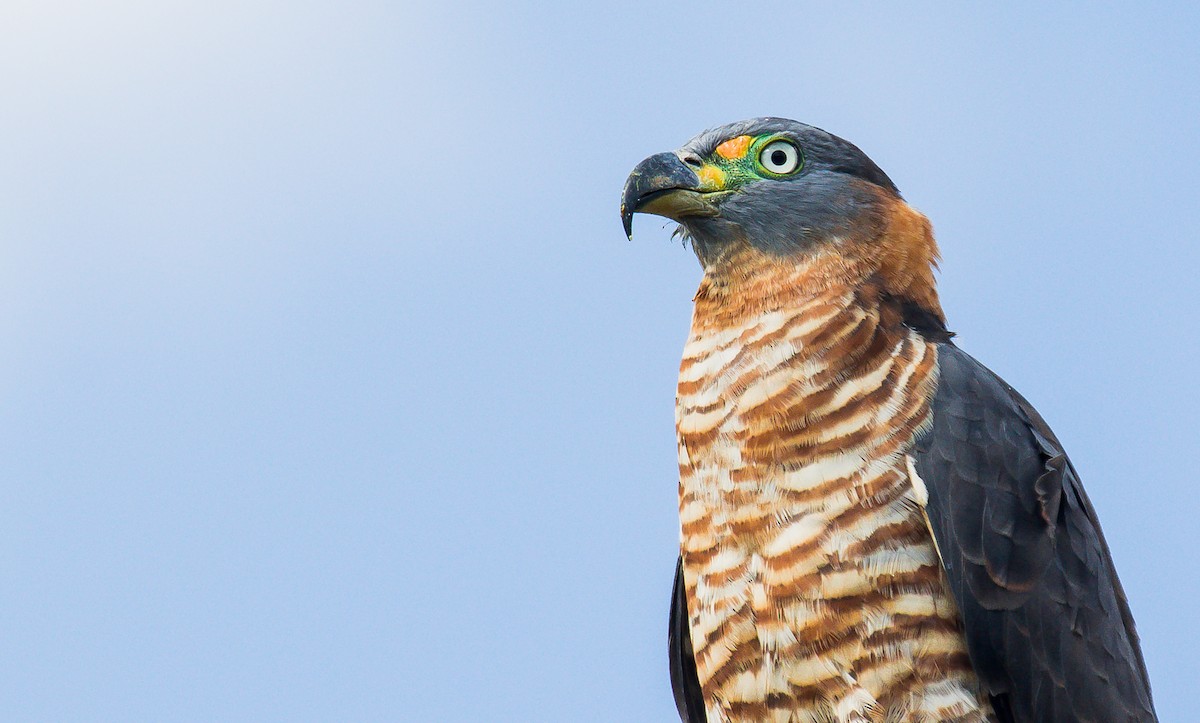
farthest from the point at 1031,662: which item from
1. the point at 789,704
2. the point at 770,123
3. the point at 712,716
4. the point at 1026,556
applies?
the point at 770,123

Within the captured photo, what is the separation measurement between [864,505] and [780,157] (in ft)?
5.19

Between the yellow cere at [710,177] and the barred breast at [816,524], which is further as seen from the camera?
the yellow cere at [710,177]

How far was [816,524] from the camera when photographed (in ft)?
13.4

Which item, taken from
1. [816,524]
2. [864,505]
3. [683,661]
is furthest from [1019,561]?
[683,661]

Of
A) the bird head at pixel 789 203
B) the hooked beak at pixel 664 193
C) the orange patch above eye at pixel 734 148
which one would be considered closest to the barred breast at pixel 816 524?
the bird head at pixel 789 203

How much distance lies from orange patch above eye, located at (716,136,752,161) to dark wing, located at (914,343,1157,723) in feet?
3.76

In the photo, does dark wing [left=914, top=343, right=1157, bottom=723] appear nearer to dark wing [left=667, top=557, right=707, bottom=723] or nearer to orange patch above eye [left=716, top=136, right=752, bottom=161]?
orange patch above eye [left=716, top=136, right=752, bottom=161]

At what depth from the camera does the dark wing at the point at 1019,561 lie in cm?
405

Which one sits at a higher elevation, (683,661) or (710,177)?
(710,177)

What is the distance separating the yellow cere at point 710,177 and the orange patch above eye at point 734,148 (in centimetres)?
7

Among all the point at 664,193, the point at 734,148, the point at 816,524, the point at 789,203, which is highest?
the point at 734,148

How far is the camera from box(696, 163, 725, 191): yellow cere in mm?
4891

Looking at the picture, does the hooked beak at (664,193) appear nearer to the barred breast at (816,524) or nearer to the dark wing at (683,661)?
the barred breast at (816,524)

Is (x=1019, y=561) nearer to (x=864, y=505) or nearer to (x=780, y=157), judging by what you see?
(x=864, y=505)
